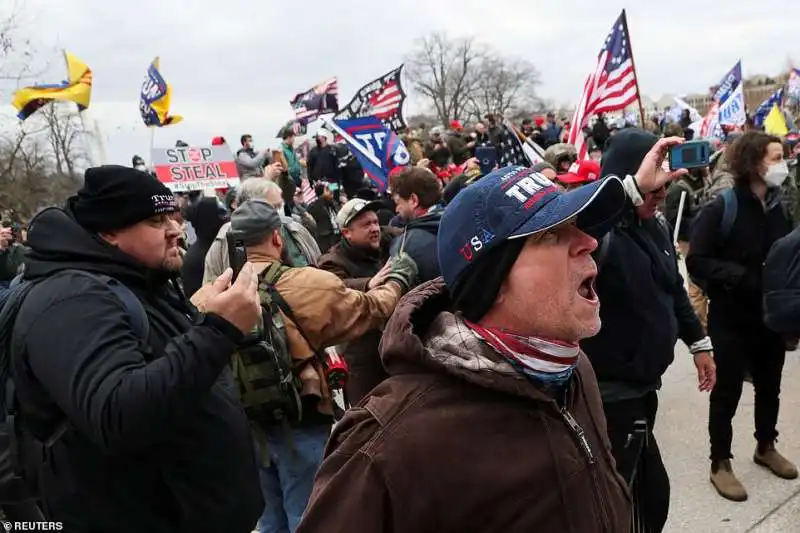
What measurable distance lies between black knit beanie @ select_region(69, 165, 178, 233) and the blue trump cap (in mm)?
1146

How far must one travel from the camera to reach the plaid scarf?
143 cm

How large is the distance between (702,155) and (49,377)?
9.54 feet

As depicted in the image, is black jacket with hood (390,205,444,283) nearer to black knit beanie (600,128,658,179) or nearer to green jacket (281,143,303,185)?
black knit beanie (600,128,658,179)

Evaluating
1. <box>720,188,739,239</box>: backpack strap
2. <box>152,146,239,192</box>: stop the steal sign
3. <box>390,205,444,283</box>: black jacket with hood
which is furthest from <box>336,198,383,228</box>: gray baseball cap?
<box>152,146,239,192</box>: stop the steal sign

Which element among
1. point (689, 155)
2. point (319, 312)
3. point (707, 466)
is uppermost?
point (689, 155)

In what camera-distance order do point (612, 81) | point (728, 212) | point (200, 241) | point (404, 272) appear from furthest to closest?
point (612, 81) → point (200, 241) → point (728, 212) → point (404, 272)

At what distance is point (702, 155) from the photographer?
123 inches

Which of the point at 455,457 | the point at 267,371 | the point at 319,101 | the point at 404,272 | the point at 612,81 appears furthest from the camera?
the point at 319,101

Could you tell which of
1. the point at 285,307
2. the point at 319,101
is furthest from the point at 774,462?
the point at 319,101

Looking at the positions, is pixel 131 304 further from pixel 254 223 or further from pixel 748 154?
pixel 748 154

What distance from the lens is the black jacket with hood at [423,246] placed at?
339cm

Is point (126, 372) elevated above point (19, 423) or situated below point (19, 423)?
above

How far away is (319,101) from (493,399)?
15252 millimetres

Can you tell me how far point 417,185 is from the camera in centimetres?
420
